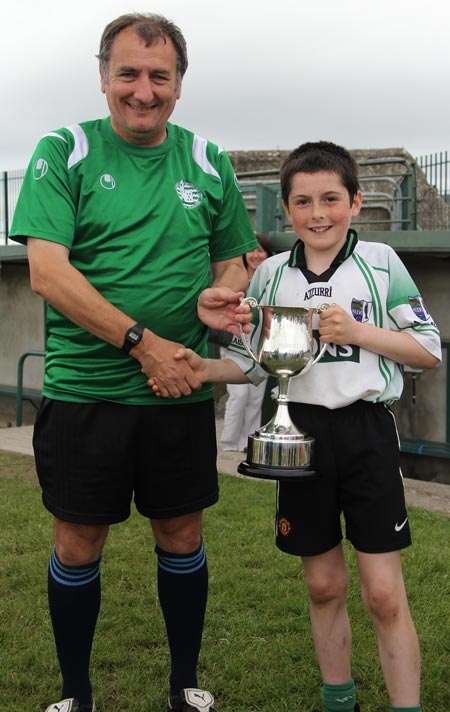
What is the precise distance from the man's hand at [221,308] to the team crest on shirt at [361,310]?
312 mm

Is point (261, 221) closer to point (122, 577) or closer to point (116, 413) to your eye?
point (122, 577)

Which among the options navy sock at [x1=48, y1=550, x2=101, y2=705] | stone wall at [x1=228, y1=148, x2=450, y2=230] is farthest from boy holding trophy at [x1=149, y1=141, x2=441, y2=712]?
stone wall at [x1=228, y1=148, x2=450, y2=230]

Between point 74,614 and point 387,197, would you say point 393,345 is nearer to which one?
point 74,614

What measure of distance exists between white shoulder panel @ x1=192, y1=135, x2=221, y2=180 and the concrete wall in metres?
11.0

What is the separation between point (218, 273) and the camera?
9.36 feet

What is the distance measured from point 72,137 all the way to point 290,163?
0.67m

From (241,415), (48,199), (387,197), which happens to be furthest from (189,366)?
(387,197)

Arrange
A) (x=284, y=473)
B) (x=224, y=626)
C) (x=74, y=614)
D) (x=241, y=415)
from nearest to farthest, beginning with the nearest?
(x=284, y=473) < (x=74, y=614) < (x=224, y=626) < (x=241, y=415)

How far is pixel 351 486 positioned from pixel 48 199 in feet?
4.03

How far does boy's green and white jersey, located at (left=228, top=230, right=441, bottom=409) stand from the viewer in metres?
2.39

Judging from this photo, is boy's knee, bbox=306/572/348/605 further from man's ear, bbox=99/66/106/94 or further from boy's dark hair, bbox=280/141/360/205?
man's ear, bbox=99/66/106/94

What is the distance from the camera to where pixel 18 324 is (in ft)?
45.6

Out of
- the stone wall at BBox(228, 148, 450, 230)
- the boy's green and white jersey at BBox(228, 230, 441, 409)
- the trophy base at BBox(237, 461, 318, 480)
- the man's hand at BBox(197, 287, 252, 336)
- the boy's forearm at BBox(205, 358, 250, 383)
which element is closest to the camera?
the trophy base at BBox(237, 461, 318, 480)

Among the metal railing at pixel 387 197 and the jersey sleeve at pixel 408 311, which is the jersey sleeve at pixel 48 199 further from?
the metal railing at pixel 387 197
